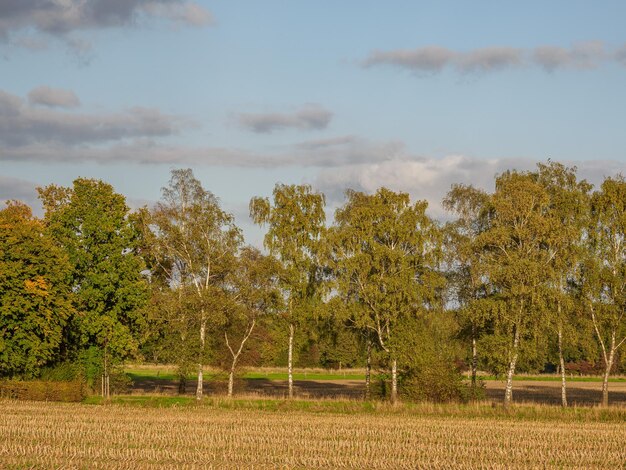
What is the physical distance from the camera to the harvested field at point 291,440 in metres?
30.3

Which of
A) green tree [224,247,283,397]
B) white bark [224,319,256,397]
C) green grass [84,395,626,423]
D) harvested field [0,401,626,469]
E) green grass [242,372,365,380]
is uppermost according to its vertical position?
green tree [224,247,283,397]

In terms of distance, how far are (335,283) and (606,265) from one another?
2205 cm

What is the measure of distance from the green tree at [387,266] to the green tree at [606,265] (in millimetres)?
12401

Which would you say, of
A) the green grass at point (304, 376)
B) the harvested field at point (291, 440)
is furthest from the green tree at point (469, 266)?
the green grass at point (304, 376)

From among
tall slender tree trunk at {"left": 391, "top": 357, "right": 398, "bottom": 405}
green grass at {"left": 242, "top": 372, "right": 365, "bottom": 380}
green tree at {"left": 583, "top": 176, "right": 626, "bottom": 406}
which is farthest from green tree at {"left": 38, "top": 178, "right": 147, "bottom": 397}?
green grass at {"left": 242, "top": 372, "right": 365, "bottom": 380}

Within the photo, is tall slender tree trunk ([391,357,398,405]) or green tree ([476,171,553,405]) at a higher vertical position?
green tree ([476,171,553,405])

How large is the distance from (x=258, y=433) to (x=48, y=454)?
37.4 feet

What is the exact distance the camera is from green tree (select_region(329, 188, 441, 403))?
68.9 meters

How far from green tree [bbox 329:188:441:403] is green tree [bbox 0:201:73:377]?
22486 millimetres

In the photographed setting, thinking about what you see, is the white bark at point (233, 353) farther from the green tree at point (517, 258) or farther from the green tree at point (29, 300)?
the green tree at point (517, 258)

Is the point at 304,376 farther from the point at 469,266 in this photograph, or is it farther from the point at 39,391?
the point at 39,391

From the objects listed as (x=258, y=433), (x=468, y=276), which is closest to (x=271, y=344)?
(x=468, y=276)

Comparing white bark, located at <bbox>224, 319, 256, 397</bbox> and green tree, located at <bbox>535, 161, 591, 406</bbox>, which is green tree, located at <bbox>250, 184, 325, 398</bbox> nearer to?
white bark, located at <bbox>224, 319, 256, 397</bbox>

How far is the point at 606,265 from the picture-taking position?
2741 inches
